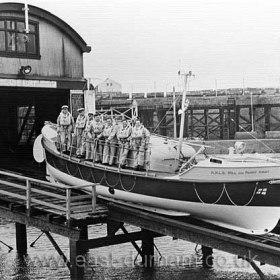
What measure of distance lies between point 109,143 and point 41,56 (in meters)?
5.66

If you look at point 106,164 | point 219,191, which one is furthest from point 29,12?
point 219,191

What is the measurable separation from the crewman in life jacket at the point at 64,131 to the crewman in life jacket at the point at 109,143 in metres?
1.99

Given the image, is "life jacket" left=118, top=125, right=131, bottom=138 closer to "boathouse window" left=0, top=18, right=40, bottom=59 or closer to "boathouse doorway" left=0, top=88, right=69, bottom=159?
"boathouse window" left=0, top=18, right=40, bottom=59

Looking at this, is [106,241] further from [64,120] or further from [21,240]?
[64,120]

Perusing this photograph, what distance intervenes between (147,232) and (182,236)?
8.77ft

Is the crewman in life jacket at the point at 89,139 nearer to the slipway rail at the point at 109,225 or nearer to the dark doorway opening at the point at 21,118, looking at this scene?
the slipway rail at the point at 109,225

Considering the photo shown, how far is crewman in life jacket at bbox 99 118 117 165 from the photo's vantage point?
18.0 metres

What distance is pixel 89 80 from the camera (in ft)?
76.7

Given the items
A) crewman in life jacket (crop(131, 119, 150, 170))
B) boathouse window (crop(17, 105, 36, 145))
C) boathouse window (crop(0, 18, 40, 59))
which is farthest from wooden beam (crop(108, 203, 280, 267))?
boathouse window (crop(17, 105, 36, 145))

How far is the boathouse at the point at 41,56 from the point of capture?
819 inches

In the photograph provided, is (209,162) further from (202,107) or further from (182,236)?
(202,107)

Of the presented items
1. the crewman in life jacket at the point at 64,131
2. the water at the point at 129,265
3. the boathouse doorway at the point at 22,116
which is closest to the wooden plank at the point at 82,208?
the water at the point at 129,265

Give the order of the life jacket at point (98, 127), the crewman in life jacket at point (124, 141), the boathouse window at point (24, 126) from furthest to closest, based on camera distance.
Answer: the boathouse window at point (24, 126) → the life jacket at point (98, 127) → the crewman in life jacket at point (124, 141)

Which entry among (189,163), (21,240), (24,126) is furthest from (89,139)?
(24,126)
